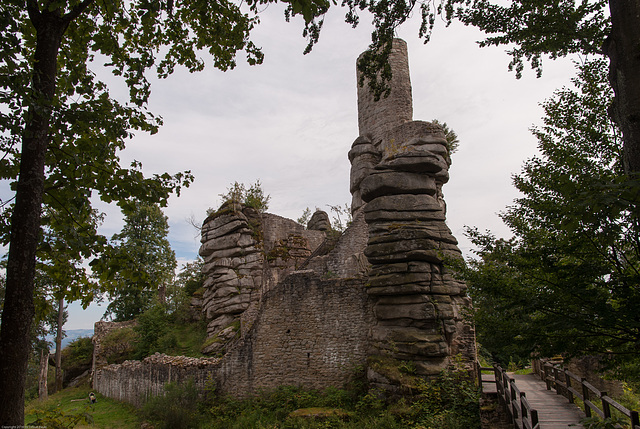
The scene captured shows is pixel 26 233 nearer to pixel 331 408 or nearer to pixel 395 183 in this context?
pixel 331 408

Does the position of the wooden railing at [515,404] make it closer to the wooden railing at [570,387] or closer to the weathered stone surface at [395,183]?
the wooden railing at [570,387]

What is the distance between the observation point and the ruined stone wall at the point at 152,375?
14.5m

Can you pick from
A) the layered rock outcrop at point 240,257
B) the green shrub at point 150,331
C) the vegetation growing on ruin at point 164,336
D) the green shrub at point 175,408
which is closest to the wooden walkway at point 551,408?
the green shrub at point 175,408

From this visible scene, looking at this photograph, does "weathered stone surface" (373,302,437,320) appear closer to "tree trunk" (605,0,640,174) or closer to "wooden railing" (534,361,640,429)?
"wooden railing" (534,361,640,429)

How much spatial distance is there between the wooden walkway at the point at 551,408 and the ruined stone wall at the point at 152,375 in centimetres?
952

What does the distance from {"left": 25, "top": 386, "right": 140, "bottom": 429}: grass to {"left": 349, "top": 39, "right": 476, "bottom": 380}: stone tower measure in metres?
8.40

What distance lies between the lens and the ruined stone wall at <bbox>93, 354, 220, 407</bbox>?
47.4 feet

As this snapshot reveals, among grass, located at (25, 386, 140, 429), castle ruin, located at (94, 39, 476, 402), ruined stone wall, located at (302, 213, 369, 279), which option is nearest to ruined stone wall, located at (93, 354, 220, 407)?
castle ruin, located at (94, 39, 476, 402)

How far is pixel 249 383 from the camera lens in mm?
13742

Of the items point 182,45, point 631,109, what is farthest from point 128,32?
point 631,109

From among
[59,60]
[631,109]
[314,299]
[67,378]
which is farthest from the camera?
[67,378]

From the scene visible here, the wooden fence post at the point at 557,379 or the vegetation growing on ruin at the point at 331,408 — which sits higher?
the wooden fence post at the point at 557,379

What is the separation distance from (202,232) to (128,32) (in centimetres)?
1544

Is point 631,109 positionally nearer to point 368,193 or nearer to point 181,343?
point 368,193
